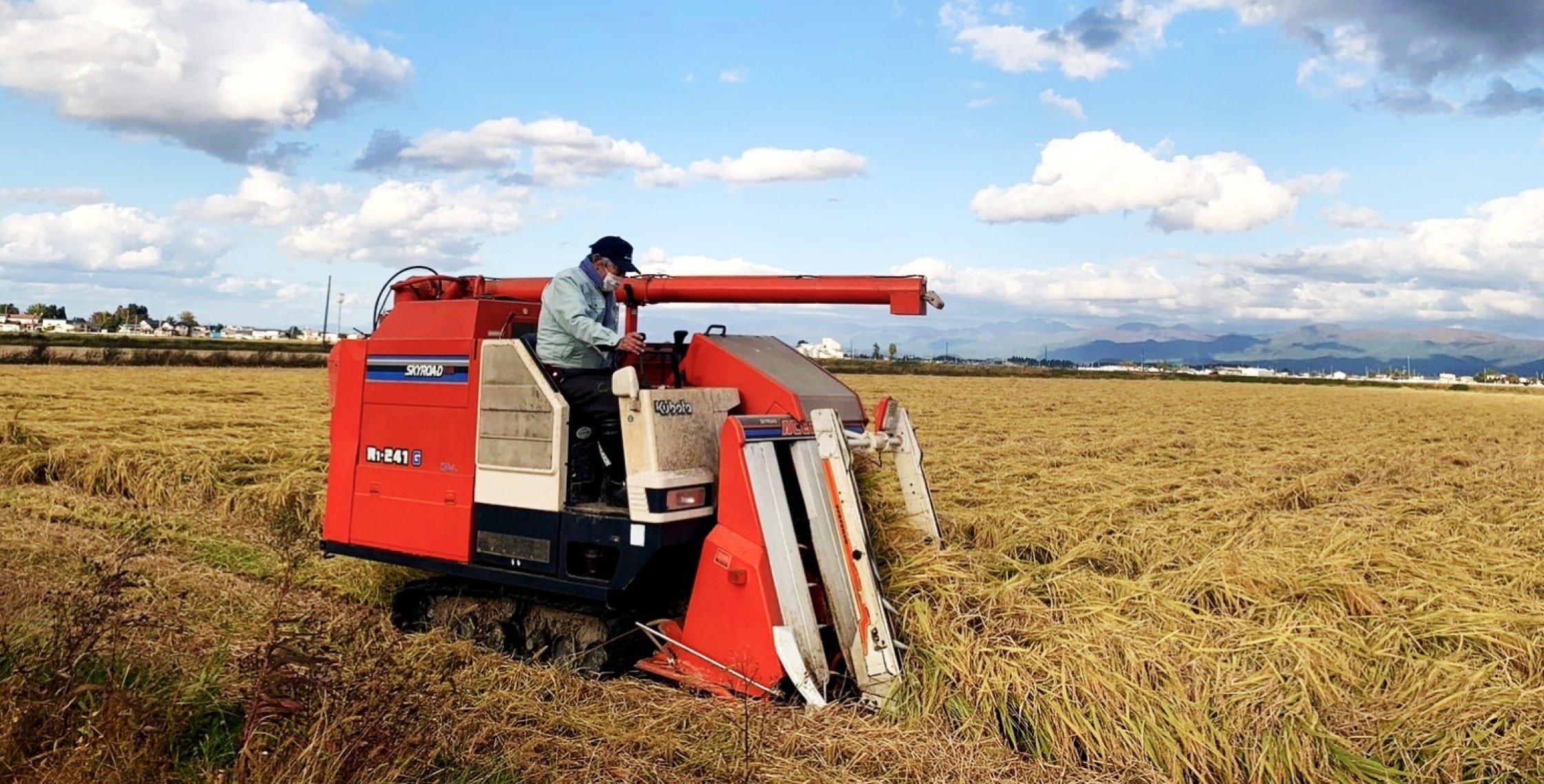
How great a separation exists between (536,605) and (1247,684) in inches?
149

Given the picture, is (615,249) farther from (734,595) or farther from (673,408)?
(734,595)

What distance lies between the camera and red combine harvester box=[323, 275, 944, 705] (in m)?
5.31

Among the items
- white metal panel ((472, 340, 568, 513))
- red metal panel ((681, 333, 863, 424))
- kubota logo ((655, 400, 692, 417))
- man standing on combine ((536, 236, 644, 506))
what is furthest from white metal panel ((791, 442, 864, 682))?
white metal panel ((472, 340, 568, 513))

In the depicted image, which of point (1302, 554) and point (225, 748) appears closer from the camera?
point (225, 748)

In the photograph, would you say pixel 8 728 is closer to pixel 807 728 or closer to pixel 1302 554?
pixel 807 728

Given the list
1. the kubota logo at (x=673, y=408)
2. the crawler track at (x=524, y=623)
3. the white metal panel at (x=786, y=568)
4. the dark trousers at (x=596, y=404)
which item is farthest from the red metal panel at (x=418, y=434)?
the white metal panel at (x=786, y=568)

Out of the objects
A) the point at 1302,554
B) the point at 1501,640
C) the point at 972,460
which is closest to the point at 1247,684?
the point at 1501,640

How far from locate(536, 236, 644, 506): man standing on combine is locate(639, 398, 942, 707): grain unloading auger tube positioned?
2.76ft

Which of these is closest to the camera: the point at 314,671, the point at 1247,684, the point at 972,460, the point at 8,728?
the point at 8,728

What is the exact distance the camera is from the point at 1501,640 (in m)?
5.55

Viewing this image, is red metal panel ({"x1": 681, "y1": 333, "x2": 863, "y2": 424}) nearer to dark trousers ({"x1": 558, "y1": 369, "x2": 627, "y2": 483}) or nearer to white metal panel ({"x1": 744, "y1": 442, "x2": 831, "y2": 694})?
white metal panel ({"x1": 744, "y1": 442, "x2": 831, "y2": 694})

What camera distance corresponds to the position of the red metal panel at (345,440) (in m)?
6.98

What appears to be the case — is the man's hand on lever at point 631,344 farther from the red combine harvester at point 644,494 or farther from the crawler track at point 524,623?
the crawler track at point 524,623

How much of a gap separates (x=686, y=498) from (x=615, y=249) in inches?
69.6
